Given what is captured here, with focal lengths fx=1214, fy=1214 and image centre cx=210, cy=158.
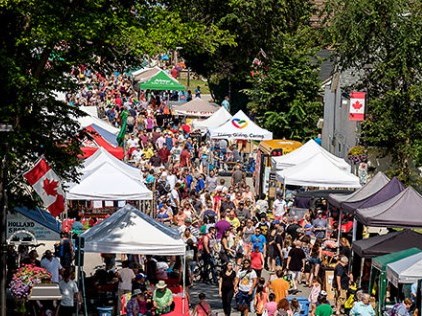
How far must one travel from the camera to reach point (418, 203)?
2581cm

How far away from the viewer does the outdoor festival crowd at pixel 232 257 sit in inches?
890

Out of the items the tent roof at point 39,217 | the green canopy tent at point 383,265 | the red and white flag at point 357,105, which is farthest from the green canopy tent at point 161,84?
the green canopy tent at point 383,265

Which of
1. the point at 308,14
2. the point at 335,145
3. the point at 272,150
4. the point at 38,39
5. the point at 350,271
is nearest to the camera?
the point at 38,39

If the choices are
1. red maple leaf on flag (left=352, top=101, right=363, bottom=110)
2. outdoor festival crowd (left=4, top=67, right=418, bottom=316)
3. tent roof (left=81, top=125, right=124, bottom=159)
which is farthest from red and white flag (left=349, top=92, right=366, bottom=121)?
tent roof (left=81, top=125, right=124, bottom=159)

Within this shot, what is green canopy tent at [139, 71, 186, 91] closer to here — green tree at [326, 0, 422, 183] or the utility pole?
green tree at [326, 0, 422, 183]

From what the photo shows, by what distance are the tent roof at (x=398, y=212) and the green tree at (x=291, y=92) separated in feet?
74.5

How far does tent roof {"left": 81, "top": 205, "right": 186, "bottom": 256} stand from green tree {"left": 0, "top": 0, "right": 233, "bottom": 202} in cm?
126

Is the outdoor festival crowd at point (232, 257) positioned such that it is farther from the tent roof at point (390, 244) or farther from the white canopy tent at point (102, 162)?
the white canopy tent at point (102, 162)

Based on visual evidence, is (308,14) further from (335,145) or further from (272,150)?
(272,150)

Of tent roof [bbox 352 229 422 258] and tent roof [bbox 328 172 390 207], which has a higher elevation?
tent roof [bbox 328 172 390 207]

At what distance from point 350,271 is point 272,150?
12.7 meters

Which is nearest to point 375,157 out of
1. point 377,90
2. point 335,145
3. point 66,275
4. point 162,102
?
point 377,90

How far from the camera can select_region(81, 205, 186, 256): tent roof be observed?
23000 millimetres

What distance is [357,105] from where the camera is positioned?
3512 centimetres
